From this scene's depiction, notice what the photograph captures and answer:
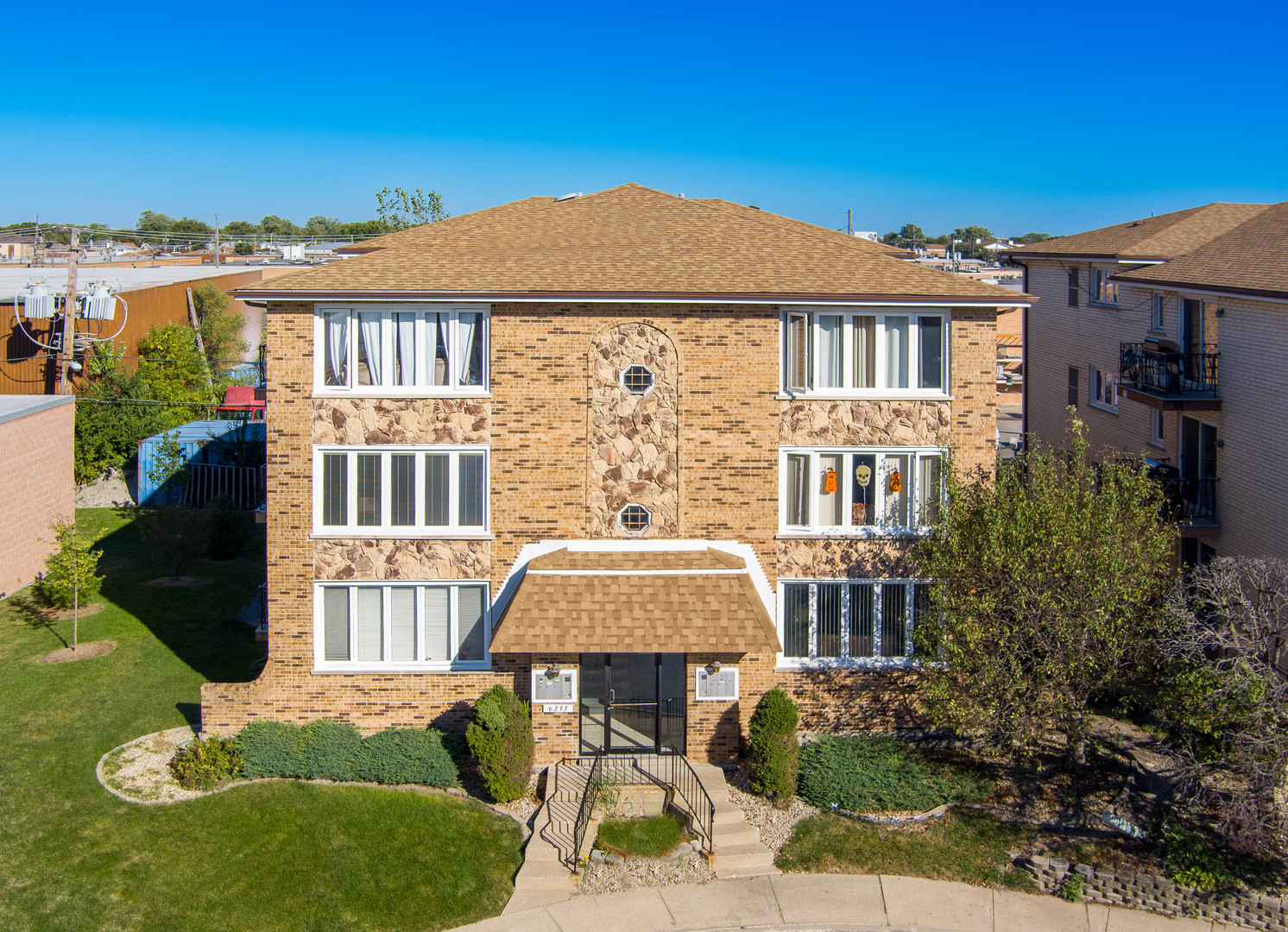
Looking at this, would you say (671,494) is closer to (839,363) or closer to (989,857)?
(839,363)

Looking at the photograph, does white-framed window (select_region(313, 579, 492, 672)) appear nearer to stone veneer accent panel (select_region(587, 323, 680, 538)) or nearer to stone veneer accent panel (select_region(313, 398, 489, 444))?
stone veneer accent panel (select_region(313, 398, 489, 444))

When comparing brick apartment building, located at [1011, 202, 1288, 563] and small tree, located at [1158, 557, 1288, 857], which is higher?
brick apartment building, located at [1011, 202, 1288, 563]

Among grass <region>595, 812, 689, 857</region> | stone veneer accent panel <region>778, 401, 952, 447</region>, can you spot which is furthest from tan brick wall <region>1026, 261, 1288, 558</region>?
grass <region>595, 812, 689, 857</region>

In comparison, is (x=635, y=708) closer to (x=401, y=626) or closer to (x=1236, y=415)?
(x=401, y=626)

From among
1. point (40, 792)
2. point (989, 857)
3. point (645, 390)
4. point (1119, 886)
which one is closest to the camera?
point (1119, 886)

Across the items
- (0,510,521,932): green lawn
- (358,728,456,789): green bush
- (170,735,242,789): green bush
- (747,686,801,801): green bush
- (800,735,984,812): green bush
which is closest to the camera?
(0,510,521,932): green lawn

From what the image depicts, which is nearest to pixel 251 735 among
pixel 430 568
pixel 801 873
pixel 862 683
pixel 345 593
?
pixel 345 593

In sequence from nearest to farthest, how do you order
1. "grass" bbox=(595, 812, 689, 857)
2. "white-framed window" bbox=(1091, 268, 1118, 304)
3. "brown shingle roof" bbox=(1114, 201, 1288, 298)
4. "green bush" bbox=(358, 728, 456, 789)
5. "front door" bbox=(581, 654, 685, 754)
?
"grass" bbox=(595, 812, 689, 857), "green bush" bbox=(358, 728, 456, 789), "front door" bbox=(581, 654, 685, 754), "brown shingle roof" bbox=(1114, 201, 1288, 298), "white-framed window" bbox=(1091, 268, 1118, 304)
